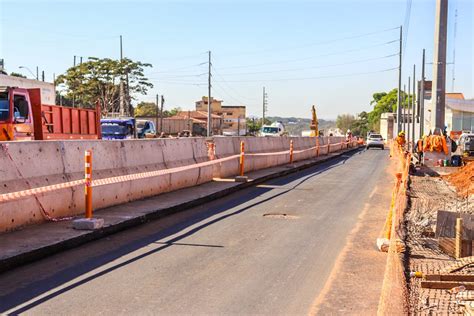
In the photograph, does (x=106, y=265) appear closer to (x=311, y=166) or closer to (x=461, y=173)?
(x=461, y=173)

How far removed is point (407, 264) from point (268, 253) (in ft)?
6.30

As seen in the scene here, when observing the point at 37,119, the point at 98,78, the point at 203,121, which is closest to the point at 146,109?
the point at 203,121

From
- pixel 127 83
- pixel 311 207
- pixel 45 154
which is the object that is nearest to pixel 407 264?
pixel 311 207

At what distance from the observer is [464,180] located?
66.5ft

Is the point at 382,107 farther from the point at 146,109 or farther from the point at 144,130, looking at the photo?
the point at 144,130

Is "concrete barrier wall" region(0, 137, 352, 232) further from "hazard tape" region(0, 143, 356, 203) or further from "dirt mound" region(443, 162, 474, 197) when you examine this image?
"dirt mound" region(443, 162, 474, 197)

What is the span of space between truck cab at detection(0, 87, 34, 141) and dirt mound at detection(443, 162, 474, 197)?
1299 cm

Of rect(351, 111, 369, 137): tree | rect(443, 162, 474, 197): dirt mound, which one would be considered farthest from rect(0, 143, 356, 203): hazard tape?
rect(351, 111, 369, 137): tree

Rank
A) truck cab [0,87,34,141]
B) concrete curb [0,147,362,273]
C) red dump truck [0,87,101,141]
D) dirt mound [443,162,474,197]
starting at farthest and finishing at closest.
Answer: dirt mound [443,162,474,197] < red dump truck [0,87,101,141] < truck cab [0,87,34,141] < concrete curb [0,147,362,273]

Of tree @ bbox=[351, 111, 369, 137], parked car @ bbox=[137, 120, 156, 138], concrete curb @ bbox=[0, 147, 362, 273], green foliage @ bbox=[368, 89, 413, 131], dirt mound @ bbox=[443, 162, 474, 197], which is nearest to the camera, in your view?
concrete curb @ bbox=[0, 147, 362, 273]

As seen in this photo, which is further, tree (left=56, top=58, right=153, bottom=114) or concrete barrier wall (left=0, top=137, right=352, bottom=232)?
tree (left=56, top=58, right=153, bottom=114)

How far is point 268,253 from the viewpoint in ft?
27.9

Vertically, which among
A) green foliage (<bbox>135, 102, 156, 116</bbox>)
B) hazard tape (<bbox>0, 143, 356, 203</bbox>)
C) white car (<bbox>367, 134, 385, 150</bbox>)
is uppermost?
green foliage (<bbox>135, 102, 156, 116</bbox>)

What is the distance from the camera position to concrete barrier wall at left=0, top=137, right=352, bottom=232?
30.3 feet
